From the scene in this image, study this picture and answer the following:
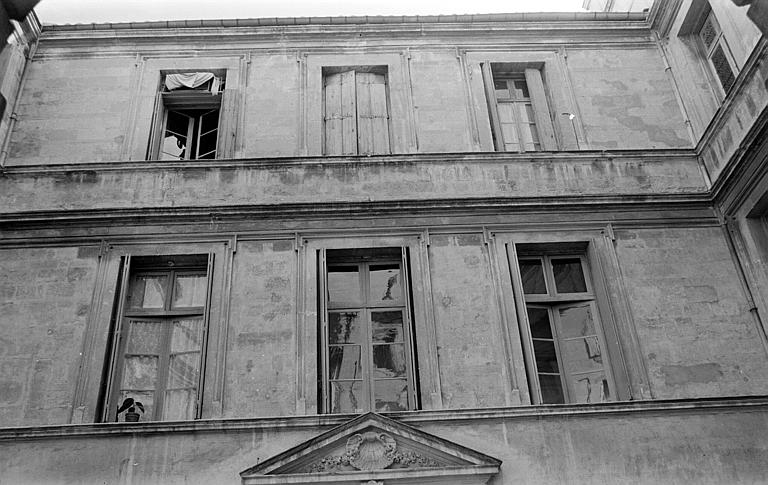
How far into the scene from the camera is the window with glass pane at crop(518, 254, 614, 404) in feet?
29.2

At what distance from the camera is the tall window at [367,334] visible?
881 centimetres

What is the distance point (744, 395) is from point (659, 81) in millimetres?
4942

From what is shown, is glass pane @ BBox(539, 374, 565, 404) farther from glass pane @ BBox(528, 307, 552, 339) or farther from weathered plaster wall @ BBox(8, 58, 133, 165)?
weathered plaster wall @ BBox(8, 58, 133, 165)

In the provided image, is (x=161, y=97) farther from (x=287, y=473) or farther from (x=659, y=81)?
(x=659, y=81)

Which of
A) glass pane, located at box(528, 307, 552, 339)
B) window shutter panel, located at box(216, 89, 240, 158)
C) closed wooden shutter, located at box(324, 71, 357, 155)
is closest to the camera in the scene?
glass pane, located at box(528, 307, 552, 339)

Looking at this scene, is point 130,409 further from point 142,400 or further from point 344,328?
point 344,328

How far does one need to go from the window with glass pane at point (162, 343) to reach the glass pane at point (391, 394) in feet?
6.50

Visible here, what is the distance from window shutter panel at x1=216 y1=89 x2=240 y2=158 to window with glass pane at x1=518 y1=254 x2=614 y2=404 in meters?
4.11

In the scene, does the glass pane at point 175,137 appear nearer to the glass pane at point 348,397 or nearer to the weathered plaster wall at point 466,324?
the weathered plaster wall at point 466,324

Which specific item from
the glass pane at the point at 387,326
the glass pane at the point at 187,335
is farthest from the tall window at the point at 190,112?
the glass pane at the point at 387,326

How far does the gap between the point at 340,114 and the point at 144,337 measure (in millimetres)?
4110

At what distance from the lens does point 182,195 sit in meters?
10.1

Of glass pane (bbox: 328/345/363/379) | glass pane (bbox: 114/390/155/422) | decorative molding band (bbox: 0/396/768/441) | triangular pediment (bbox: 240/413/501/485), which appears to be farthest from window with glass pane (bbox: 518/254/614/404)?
glass pane (bbox: 114/390/155/422)

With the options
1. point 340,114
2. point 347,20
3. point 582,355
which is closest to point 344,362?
point 582,355
